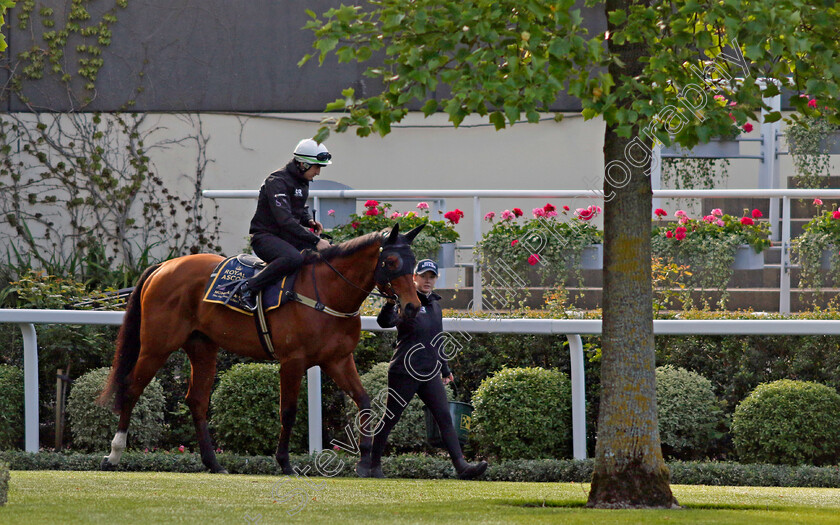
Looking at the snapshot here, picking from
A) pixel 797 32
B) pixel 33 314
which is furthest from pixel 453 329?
pixel 797 32

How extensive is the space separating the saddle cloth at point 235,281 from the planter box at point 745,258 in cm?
378

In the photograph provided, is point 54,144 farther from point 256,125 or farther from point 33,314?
point 33,314

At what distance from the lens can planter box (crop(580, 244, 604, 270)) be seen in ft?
28.7

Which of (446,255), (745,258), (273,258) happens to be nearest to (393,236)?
(273,258)

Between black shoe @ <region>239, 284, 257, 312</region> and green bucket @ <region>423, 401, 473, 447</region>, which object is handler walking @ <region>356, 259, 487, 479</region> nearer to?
green bucket @ <region>423, 401, 473, 447</region>

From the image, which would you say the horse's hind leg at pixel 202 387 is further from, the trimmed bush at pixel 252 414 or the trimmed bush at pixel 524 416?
the trimmed bush at pixel 524 416

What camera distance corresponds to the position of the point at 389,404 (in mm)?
6914

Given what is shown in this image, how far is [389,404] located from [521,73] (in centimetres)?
293

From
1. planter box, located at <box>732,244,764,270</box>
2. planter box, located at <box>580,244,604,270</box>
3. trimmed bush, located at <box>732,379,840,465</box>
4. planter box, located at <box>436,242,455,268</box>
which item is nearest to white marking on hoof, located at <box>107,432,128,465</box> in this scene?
planter box, located at <box>436,242,455,268</box>

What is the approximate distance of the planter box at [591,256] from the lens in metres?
8.73

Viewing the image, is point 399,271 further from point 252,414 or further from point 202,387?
point 252,414

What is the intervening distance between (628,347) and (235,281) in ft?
9.37

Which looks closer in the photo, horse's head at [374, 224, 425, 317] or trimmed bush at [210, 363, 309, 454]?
horse's head at [374, 224, 425, 317]

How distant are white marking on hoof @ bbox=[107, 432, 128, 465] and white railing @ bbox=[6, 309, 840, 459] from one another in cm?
114
